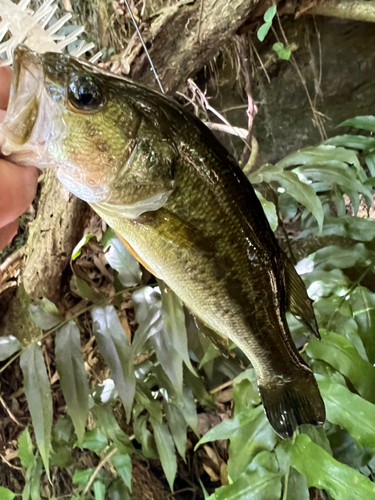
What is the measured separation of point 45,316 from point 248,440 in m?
0.63

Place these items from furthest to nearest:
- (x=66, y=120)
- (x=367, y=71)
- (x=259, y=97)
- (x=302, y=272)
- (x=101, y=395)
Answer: (x=259, y=97) → (x=367, y=71) → (x=101, y=395) → (x=302, y=272) → (x=66, y=120)

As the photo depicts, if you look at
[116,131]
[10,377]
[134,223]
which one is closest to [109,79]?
[116,131]

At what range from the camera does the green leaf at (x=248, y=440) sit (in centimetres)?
78

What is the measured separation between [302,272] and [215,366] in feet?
1.86

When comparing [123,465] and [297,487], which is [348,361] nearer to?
[297,487]

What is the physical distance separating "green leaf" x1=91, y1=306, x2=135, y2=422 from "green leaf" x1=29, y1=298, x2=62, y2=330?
123mm

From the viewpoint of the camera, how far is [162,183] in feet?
1.85

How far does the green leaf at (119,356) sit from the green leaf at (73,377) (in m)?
0.07

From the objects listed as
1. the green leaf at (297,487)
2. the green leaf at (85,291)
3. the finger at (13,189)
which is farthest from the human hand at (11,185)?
the green leaf at (297,487)

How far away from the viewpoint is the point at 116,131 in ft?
1.79

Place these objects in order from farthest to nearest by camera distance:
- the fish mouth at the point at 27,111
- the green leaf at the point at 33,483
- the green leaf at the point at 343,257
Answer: the green leaf at the point at 33,483 < the green leaf at the point at 343,257 < the fish mouth at the point at 27,111

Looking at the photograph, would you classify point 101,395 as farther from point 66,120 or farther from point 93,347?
point 66,120

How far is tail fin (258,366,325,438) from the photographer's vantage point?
68 cm

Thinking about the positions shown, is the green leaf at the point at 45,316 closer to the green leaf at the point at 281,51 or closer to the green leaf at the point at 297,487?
the green leaf at the point at 297,487
